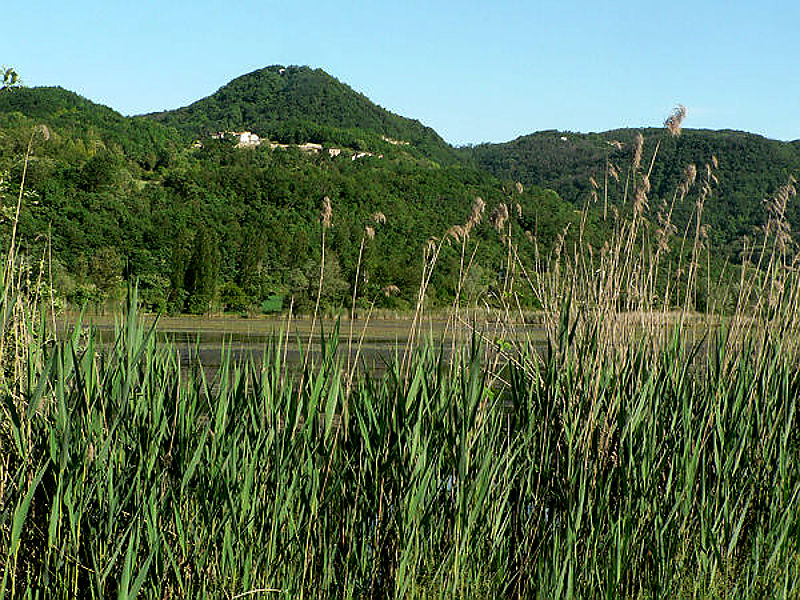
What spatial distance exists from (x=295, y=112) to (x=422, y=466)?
101149mm

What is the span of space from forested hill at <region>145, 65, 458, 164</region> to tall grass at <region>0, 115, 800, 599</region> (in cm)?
8316

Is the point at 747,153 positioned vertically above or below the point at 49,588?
above

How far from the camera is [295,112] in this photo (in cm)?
10075

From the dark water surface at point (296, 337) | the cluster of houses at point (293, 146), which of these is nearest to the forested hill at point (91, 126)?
the cluster of houses at point (293, 146)

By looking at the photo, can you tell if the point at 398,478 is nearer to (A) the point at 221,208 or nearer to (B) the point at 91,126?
(A) the point at 221,208

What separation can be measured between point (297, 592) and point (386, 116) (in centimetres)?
10437

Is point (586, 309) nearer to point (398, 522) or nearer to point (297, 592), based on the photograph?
point (398, 522)

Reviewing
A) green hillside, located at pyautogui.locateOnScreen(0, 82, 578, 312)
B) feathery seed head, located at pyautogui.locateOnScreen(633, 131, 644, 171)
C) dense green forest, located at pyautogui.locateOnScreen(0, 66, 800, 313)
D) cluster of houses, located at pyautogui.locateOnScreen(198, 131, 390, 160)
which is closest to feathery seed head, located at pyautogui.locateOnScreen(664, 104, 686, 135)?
feathery seed head, located at pyautogui.locateOnScreen(633, 131, 644, 171)

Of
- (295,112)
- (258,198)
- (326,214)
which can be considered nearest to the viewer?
(326,214)

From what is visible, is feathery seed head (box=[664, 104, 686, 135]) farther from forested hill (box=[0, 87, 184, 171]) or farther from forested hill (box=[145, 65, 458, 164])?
forested hill (box=[145, 65, 458, 164])

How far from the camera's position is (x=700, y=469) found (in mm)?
3646

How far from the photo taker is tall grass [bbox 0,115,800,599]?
2.59 m

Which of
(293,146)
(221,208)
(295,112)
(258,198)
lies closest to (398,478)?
(221,208)

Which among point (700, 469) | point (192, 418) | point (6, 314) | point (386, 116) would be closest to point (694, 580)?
point (700, 469)
